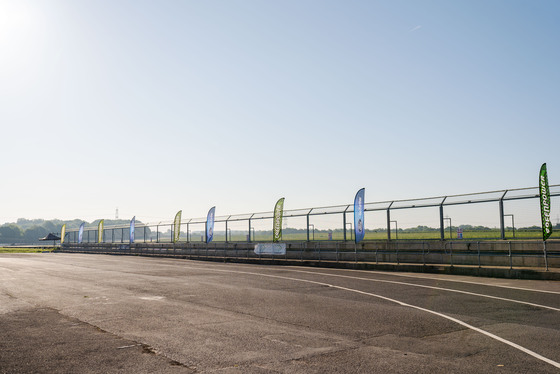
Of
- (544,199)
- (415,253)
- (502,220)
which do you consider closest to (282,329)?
(544,199)

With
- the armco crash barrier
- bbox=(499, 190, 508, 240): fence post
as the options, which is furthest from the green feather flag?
bbox=(499, 190, 508, 240): fence post

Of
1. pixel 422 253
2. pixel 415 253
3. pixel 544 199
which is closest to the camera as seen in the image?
pixel 544 199

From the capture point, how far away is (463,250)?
2242cm

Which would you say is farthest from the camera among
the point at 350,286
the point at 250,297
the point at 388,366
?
the point at 350,286

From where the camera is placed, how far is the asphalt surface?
19.1ft

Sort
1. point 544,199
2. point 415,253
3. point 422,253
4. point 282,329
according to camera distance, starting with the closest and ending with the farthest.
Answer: point 282,329 → point 544,199 → point 422,253 → point 415,253

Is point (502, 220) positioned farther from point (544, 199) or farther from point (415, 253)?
point (415, 253)

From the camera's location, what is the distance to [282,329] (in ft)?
26.4

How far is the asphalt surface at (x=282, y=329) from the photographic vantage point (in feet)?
19.1

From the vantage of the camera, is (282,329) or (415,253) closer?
(282,329)

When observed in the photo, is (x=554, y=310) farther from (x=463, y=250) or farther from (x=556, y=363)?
(x=463, y=250)

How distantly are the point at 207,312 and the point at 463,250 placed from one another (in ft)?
53.3

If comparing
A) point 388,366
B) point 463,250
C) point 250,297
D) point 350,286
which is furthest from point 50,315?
point 463,250

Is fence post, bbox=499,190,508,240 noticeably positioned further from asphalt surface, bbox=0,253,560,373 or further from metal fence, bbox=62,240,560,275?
asphalt surface, bbox=0,253,560,373
